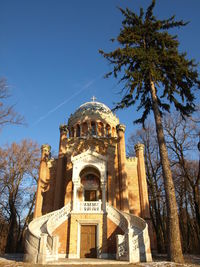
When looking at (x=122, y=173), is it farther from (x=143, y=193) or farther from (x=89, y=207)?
(x=89, y=207)

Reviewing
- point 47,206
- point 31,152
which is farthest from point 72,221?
point 31,152

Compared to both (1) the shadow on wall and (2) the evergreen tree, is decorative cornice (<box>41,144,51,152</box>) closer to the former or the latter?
(1) the shadow on wall

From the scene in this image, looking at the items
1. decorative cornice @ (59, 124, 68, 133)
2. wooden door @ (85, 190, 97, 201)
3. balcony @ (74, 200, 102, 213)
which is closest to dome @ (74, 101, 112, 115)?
decorative cornice @ (59, 124, 68, 133)

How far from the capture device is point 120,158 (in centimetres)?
2042

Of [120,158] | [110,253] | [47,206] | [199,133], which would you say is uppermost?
[199,133]

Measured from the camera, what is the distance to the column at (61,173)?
18484 millimetres

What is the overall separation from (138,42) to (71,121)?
14151 millimetres

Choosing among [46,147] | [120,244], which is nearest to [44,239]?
[120,244]

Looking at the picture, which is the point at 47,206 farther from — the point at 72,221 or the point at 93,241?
the point at 93,241

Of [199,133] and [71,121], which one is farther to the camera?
[71,121]

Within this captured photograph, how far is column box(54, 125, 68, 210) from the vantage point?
1848cm

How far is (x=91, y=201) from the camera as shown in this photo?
57.4 ft

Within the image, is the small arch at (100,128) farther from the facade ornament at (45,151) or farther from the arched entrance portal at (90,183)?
the arched entrance portal at (90,183)

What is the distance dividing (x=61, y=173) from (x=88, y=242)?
21.8ft
